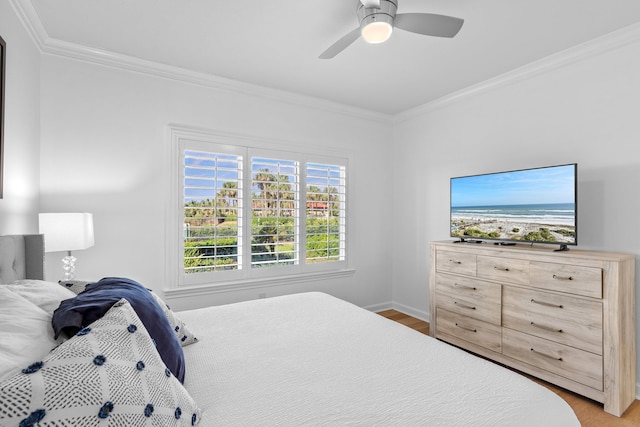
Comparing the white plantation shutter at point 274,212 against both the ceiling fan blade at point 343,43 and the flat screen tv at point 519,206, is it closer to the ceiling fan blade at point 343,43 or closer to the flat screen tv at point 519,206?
the ceiling fan blade at point 343,43

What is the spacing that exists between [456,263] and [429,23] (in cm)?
203

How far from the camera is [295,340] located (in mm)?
1681

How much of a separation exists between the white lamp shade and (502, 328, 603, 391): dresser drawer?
→ 3160mm

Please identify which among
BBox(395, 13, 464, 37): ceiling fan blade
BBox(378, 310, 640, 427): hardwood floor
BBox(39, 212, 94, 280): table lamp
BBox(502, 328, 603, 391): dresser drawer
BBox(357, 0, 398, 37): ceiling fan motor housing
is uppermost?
BBox(357, 0, 398, 37): ceiling fan motor housing

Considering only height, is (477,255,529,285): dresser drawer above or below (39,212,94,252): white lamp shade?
below

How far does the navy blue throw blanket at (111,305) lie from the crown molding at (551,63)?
334 cm

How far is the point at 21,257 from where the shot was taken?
1.76 m

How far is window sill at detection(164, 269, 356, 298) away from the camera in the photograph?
308 cm

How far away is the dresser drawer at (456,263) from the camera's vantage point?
296 cm

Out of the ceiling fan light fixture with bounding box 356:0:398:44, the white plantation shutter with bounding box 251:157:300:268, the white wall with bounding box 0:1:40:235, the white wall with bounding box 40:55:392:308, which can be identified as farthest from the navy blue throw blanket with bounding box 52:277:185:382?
the white plantation shutter with bounding box 251:157:300:268

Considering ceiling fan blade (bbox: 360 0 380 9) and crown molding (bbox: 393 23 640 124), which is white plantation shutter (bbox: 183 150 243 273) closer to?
ceiling fan blade (bbox: 360 0 380 9)

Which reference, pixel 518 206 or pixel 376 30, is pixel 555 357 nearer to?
pixel 518 206

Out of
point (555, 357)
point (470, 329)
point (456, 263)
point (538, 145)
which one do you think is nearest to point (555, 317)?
point (555, 357)

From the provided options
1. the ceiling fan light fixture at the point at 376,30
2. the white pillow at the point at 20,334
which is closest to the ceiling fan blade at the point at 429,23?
the ceiling fan light fixture at the point at 376,30
